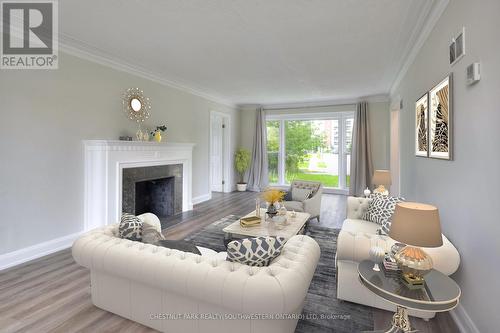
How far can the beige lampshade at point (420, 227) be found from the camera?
1519mm

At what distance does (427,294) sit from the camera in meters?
1.51

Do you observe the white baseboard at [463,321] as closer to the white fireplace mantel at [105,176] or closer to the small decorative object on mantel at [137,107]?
the white fireplace mantel at [105,176]

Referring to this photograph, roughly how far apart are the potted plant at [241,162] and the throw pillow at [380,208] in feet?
17.2

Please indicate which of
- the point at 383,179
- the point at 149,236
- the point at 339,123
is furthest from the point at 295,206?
the point at 339,123

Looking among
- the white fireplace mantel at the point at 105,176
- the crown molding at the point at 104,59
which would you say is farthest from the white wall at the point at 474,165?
the crown molding at the point at 104,59

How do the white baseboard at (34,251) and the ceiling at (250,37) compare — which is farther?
the white baseboard at (34,251)

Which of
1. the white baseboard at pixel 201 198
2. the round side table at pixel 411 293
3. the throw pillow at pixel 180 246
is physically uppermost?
the throw pillow at pixel 180 246

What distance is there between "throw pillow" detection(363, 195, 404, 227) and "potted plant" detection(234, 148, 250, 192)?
524 cm

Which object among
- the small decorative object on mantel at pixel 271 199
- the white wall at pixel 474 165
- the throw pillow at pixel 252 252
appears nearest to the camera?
the white wall at pixel 474 165

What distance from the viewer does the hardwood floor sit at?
2.03m

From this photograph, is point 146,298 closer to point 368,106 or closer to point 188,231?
point 188,231

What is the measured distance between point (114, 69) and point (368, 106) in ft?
20.2

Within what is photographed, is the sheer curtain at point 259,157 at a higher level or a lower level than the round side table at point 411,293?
higher

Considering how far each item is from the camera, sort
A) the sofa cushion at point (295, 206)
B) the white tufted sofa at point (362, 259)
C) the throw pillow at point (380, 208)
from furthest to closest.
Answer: the sofa cushion at point (295, 206), the throw pillow at point (380, 208), the white tufted sofa at point (362, 259)
